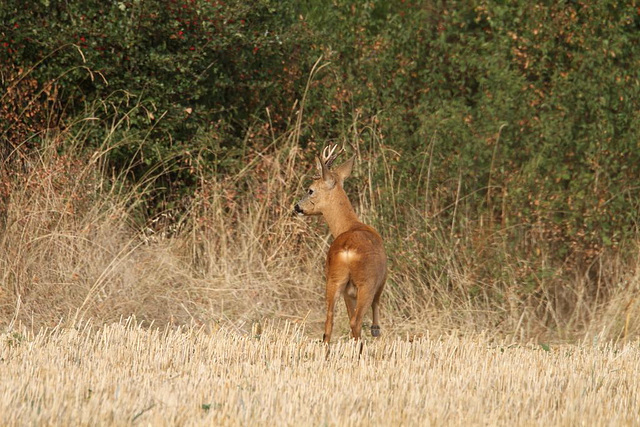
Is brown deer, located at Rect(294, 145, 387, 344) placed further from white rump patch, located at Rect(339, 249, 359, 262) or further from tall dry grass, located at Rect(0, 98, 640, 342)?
tall dry grass, located at Rect(0, 98, 640, 342)

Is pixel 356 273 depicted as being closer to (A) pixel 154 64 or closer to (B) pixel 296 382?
(B) pixel 296 382

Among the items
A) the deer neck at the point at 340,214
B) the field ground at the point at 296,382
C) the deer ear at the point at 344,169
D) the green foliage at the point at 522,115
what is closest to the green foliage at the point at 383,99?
the green foliage at the point at 522,115

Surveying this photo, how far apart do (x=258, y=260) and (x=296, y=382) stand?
3.69 metres

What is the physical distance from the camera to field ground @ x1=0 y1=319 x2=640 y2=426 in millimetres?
4895

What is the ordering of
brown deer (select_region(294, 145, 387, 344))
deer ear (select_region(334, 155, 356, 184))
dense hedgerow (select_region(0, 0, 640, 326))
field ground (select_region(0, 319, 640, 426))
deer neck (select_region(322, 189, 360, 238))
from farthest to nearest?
dense hedgerow (select_region(0, 0, 640, 326))
deer ear (select_region(334, 155, 356, 184))
deer neck (select_region(322, 189, 360, 238))
brown deer (select_region(294, 145, 387, 344))
field ground (select_region(0, 319, 640, 426))

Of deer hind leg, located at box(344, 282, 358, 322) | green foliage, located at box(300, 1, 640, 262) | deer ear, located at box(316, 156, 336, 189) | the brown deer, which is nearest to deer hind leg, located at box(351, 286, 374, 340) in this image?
the brown deer

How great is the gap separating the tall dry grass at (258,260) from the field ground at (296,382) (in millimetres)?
1118

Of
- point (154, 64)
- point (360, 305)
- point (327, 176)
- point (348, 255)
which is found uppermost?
point (154, 64)

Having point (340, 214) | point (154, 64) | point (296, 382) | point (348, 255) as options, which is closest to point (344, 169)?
point (340, 214)

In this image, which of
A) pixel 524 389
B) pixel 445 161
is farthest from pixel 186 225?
pixel 524 389

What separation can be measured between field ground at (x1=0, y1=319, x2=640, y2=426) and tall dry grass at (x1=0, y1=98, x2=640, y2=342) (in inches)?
44.0

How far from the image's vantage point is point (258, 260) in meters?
9.26

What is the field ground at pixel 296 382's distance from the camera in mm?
4895

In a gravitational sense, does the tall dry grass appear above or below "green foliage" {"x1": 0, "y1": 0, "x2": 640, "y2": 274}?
below
